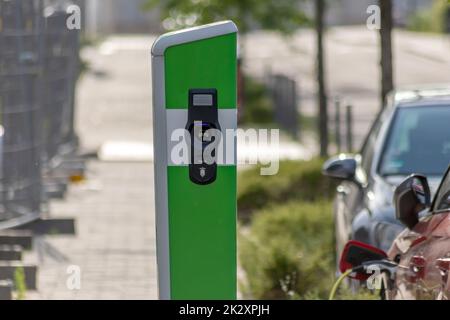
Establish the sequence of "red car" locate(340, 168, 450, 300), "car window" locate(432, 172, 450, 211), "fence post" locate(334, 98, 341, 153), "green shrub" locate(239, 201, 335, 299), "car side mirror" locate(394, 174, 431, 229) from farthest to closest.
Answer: "fence post" locate(334, 98, 341, 153) < "green shrub" locate(239, 201, 335, 299) < "car side mirror" locate(394, 174, 431, 229) < "car window" locate(432, 172, 450, 211) < "red car" locate(340, 168, 450, 300)

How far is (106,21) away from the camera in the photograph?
3465 inches

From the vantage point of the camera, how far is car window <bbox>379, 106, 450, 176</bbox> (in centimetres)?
845

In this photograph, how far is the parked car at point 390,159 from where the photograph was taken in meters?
8.12

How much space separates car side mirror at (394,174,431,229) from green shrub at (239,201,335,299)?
5.96ft

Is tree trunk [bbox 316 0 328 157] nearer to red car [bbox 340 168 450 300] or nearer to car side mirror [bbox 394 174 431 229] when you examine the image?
red car [bbox 340 168 450 300]

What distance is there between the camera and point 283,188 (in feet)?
46.9

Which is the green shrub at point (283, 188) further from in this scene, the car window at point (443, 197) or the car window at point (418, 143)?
the car window at point (443, 197)

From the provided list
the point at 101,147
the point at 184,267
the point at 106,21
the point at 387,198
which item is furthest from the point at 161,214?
the point at 106,21

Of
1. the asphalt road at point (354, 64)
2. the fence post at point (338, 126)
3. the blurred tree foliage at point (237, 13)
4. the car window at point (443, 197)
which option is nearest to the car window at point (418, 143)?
the car window at point (443, 197)

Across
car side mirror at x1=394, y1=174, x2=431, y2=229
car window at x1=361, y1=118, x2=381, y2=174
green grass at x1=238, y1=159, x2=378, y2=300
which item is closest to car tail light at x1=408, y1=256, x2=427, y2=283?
car side mirror at x1=394, y1=174, x2=431, y2=229

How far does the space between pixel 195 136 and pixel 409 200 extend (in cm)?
123

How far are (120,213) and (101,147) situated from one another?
23.4 feet

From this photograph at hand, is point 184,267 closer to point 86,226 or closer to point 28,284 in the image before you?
point 28,284

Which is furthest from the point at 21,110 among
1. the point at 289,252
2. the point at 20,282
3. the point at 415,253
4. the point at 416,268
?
the point at 416,268
